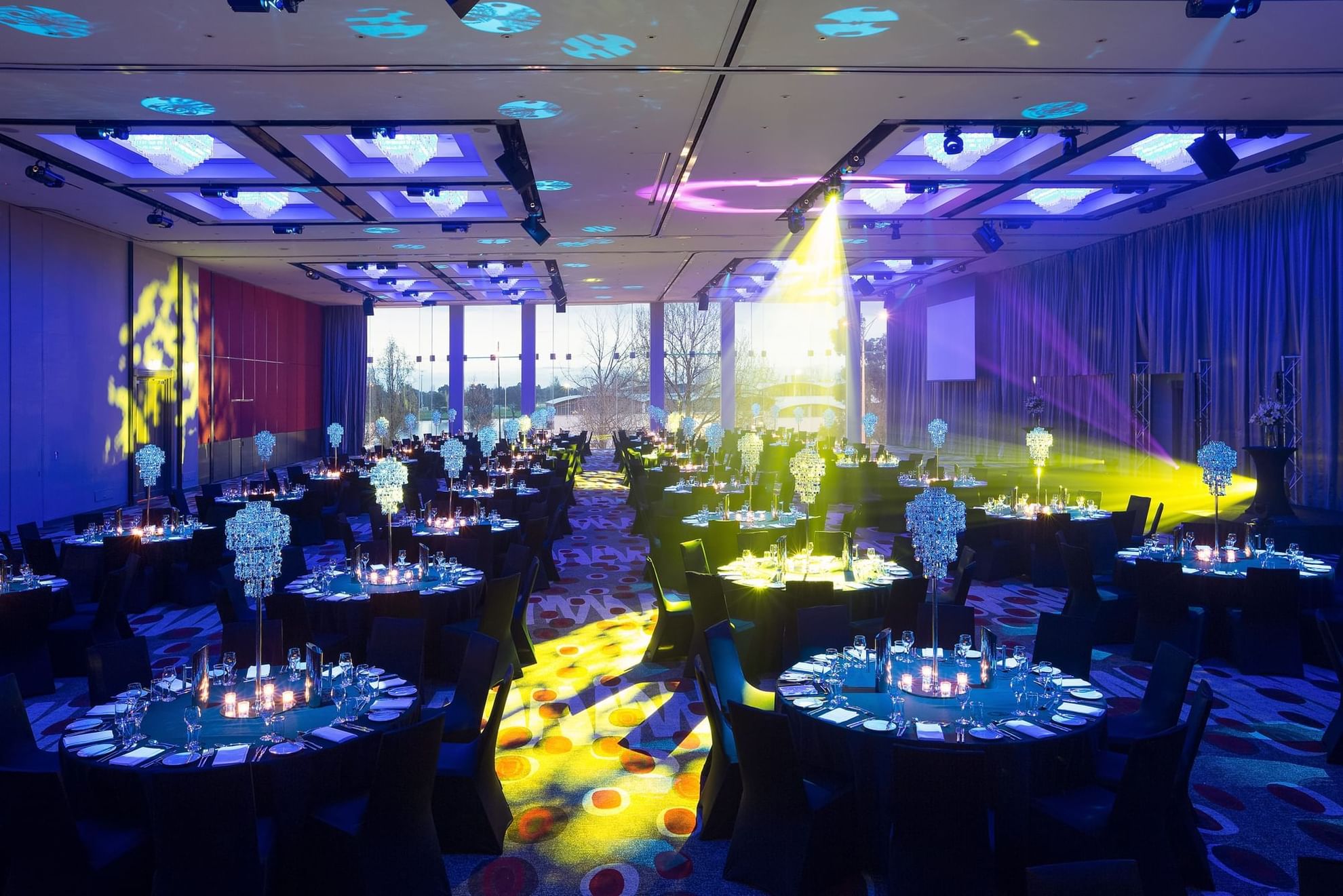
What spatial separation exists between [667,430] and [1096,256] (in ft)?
31.5

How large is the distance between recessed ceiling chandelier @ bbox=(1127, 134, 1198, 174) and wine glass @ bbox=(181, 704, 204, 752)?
1023 centimetres

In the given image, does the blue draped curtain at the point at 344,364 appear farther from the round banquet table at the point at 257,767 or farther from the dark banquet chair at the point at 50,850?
the dark banquet chair at the point at 50,850

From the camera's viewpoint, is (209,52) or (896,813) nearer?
(896,813)

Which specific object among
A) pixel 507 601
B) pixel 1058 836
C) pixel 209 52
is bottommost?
pixel 1058 836

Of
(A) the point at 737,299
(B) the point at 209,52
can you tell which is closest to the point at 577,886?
(B) the point at 209,52

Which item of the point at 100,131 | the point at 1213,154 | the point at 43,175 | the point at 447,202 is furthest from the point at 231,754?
the point at 447,202

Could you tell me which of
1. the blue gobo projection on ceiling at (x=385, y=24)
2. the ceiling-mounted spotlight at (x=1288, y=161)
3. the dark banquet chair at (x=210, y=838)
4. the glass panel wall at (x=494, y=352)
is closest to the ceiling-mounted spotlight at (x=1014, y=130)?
the ceiling-mounted spotlight at (x=1288, y=161)

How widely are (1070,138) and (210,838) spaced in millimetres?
9081

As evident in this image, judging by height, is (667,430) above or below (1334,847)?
above

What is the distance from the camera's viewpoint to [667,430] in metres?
20.7

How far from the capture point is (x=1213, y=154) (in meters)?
8.72

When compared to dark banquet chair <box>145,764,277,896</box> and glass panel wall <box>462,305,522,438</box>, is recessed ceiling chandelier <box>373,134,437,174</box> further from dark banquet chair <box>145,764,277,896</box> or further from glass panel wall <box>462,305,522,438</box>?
glass panel wall <box>462,305,522,438</box>

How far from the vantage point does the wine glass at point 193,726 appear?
309cm

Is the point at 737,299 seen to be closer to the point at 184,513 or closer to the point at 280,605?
the point at 184,513
